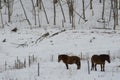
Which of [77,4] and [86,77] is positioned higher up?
[77,4]

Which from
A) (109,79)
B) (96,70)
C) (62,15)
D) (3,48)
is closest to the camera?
(109,79)

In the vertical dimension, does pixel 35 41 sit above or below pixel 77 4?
below

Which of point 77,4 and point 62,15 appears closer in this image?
point 62,15

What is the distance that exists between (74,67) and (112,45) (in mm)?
13744

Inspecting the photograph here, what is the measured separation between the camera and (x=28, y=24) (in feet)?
154

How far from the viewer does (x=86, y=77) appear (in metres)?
13.3

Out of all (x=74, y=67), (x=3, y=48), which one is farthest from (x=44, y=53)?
(x=74, y=67)

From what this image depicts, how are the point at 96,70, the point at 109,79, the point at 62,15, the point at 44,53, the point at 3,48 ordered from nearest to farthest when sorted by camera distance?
the point at 109,79 → the point at 96,70 → the point at 44,53 → the point at 3,48 → the point at 62,15

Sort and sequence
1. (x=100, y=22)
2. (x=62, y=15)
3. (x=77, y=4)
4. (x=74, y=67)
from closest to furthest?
(x=74, y=67), (x=100, y=22), (x=62, y=15), (x=77, y=4)

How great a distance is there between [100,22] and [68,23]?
4273 millimetres

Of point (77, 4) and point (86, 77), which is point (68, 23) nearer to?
point (77, 4)

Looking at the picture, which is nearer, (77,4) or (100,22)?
(100,22)

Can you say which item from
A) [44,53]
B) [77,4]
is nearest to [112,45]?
[44,53]

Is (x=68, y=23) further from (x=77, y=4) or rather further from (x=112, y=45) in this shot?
(x=112, y=45)
